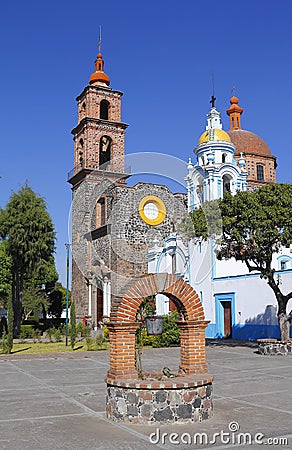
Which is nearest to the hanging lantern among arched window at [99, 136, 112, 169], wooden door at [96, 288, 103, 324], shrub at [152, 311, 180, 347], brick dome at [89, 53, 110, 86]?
shrub at [152, 311, 180, 347]

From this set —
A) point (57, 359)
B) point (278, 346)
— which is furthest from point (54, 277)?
point (278, 346)

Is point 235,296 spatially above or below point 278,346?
above

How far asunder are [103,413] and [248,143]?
3912cm

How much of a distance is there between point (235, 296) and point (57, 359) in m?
11.8

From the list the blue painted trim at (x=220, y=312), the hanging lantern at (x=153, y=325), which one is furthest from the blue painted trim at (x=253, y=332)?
the hanging lantern at (x=153, y=325)

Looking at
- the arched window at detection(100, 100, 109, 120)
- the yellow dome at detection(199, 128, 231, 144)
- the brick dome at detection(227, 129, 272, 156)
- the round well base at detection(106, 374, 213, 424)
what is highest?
the arched window at detection(100, 100, 109, 120)

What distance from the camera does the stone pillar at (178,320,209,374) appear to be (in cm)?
848

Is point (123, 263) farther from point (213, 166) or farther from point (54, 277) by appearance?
point (54, 277)

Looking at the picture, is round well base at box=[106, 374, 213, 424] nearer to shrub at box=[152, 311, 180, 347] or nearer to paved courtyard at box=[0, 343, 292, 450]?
paved courtyard at box=[0, 343, 292, 450]

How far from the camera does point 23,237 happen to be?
3177 cm

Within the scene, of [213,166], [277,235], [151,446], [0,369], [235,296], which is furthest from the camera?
[213,166]

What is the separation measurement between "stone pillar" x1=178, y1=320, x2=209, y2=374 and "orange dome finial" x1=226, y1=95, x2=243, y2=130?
137ft

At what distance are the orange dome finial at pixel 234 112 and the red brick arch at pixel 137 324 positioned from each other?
41679 mm

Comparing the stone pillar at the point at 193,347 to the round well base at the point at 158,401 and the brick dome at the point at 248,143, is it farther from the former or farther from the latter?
the brick dome at the point at 248,143
